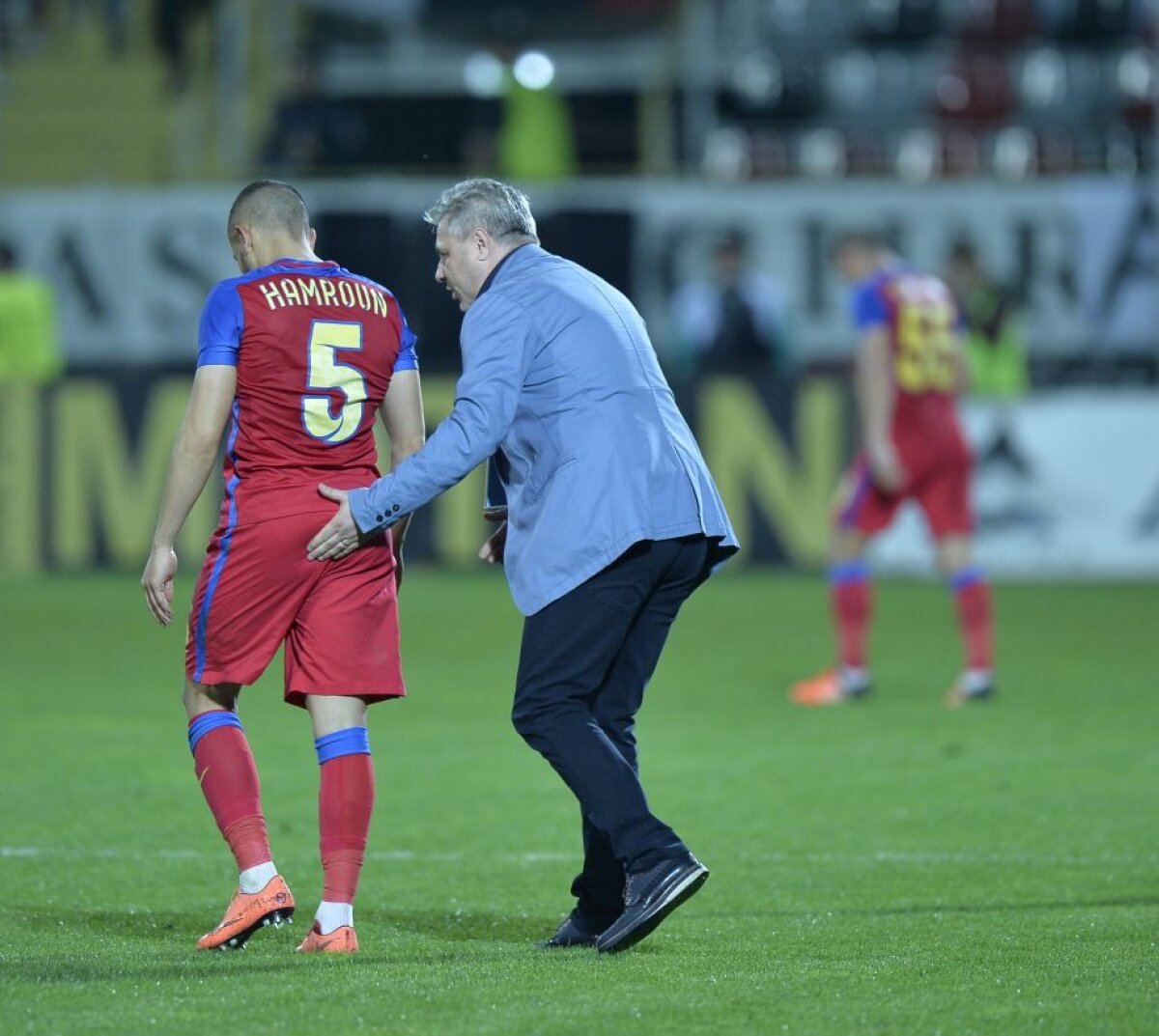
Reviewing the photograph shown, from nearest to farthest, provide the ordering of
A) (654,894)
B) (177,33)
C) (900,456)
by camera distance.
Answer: (654,894), (900,456), (177,33)

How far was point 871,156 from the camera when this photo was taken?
70.9 feet

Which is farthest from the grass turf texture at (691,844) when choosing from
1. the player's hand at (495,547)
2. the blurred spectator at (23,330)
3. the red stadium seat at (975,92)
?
the red stadium seat at (975,92)

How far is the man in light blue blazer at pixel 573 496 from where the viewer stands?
17.6ft

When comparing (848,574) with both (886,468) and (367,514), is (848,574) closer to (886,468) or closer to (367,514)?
(886,468)

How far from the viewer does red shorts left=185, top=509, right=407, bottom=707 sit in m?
5.59

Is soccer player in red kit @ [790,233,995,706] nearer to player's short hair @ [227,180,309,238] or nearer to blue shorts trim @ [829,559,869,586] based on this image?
blue shorts trim @ [829,559,869,586]

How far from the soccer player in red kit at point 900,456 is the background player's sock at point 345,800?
548 cm

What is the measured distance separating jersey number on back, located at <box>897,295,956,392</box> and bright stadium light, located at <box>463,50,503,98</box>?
36.1 ft

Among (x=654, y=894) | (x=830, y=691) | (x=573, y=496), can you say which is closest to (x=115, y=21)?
(x=830, y=691)

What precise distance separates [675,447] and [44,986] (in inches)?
78.4

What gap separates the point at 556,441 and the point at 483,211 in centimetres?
60

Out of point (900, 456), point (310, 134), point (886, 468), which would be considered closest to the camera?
point (886, 468)

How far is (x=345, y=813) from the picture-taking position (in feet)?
18.4

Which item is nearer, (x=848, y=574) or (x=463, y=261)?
(x=463, y=261)
